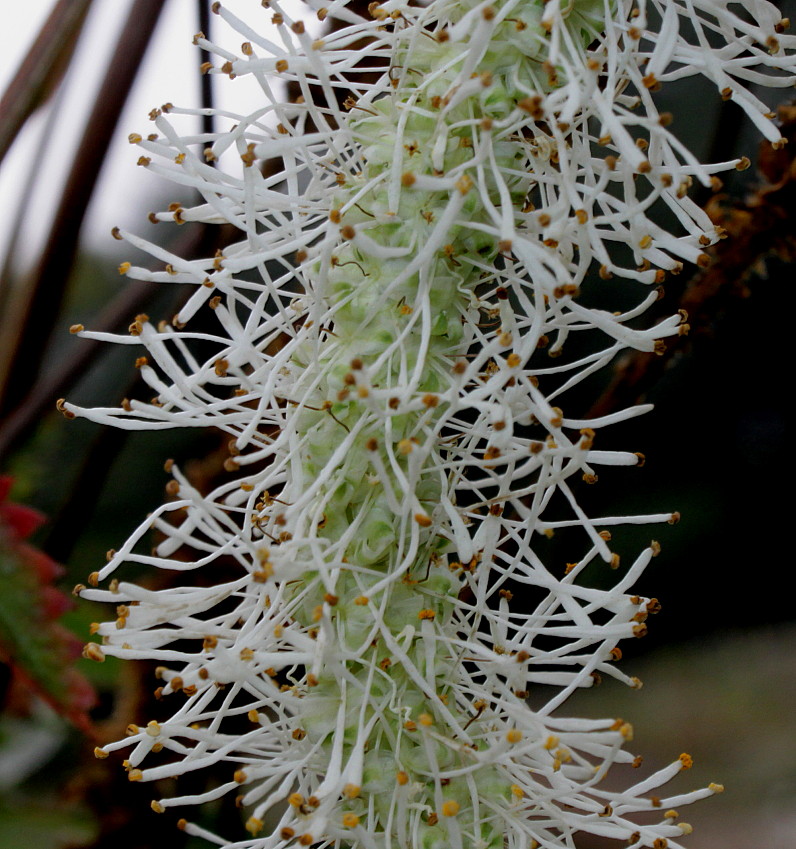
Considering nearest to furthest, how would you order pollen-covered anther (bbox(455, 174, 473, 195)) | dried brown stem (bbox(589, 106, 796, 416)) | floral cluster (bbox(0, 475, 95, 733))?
pollen-covered anther (bbox(455, 174, 473, 195)), floral cluster (bbox(0, 475, 95, 733)), dried brown stem (bbox(589, 106, 796, 416))

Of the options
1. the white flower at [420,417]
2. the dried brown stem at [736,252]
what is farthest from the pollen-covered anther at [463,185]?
the dried brown stem at [736,252]

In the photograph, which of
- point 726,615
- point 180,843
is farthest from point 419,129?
point 726,615

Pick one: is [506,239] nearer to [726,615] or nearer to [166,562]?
[166,562]

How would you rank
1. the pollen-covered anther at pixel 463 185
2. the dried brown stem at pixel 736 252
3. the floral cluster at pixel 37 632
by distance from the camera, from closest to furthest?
the pollen-covered anther at pixel 463 185 < the floral cluster at pixel 37 632 < the dried brown stem at pixel 736 252

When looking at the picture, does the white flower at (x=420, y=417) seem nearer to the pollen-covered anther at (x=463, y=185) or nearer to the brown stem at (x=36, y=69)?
the pollen-covered anther at (x=463, y=185)

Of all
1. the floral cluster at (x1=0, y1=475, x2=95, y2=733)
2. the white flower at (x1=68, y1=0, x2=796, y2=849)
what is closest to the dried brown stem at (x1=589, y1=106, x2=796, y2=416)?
the white flower at (x1=68, y1=0, x2=796, y2=849)

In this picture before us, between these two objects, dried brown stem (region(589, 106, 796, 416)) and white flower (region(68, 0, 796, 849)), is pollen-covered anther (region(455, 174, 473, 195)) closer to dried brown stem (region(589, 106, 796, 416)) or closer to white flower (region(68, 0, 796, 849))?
white flower (region(68, 0, 796, 849))

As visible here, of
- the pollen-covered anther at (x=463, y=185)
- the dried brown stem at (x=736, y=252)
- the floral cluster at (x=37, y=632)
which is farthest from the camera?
the dried brown stem at (x=736, y=252)

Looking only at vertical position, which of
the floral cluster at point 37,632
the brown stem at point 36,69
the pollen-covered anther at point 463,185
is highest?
the brown stem at point 36,69
